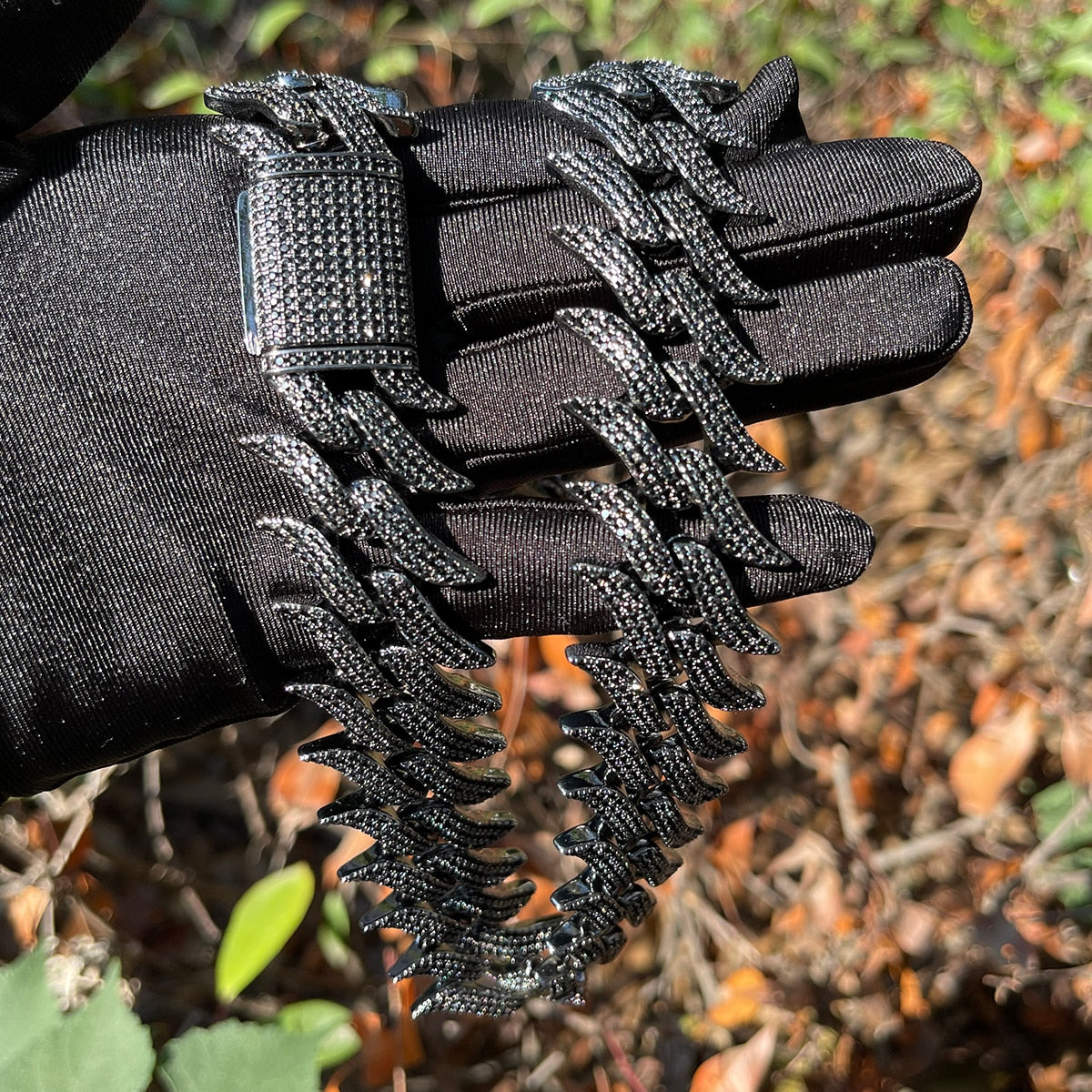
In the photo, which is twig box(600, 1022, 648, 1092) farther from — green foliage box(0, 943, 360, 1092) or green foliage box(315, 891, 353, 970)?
green foliage box(0, 943, 360, 1092)

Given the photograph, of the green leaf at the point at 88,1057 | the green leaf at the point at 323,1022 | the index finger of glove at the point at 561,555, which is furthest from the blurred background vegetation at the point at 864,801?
the green leaf at the point at 88,1057

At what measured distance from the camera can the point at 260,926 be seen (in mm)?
1306

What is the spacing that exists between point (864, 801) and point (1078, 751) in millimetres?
390

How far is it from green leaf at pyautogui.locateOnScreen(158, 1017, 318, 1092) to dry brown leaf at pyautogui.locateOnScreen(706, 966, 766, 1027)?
0.90m

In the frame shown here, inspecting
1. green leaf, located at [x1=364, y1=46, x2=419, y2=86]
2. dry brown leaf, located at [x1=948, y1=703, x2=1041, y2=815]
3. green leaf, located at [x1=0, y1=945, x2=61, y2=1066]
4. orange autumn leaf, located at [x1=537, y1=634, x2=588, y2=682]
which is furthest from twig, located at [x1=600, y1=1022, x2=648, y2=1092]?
green leaf, located at [x1=364, y1=46, x2=419, y2=86]

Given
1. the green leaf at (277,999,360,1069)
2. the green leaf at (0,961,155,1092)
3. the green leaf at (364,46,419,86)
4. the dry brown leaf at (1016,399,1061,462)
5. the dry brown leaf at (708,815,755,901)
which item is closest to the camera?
the green leaf at (0,961,155,1092)

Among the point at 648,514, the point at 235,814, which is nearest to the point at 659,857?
the point at 648,514

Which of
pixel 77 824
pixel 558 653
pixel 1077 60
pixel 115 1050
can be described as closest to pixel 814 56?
pixel 1077 60

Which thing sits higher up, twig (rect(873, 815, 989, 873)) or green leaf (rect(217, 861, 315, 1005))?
green leaf (rect(217, 861, 315, 1005))

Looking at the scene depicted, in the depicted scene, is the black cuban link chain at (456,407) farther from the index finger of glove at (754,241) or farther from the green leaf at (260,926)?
the green leaf at (260,926)

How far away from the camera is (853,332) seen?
0.82 meters

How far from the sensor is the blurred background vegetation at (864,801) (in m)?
1.53

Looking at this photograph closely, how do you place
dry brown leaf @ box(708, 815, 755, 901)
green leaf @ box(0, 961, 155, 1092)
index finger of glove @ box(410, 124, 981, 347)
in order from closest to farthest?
green leaf @ box(0, 961, 155, 1092)
index finger of glove @ box(410, 124, 981, 347)
dry brown leaf @ box(708, 815, 755, 901)

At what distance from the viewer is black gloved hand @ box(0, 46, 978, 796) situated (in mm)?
792
